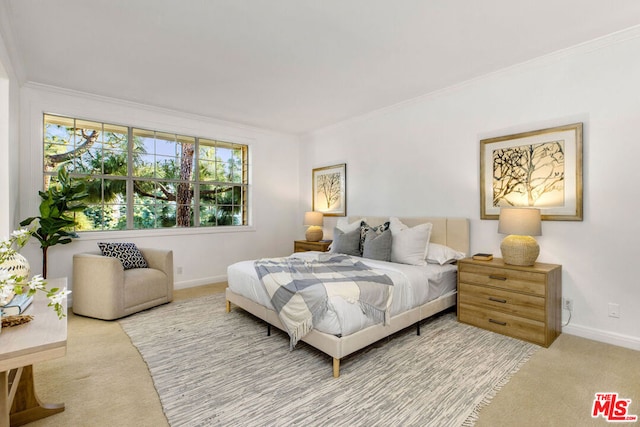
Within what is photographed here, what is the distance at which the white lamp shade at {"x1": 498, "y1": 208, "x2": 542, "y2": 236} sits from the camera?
276cm

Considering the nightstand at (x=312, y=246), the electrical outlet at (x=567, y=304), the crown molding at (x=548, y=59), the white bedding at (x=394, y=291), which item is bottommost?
the electrical outlet at (x=567, y=304)

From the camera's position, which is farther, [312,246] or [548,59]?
[312,246]

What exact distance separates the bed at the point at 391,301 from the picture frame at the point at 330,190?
1.29m

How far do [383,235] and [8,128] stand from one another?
3948mm

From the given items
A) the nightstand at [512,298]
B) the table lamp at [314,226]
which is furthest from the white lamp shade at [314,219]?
the nightstand at [512,298]

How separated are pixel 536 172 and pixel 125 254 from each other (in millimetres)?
4643

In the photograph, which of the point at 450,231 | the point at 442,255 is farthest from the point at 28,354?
the point at 450,231

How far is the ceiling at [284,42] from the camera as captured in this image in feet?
7.45

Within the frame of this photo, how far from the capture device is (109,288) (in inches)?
128

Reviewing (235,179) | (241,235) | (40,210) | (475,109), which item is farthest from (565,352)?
(40,210)

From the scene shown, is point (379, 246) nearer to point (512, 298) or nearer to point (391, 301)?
point (391, 301)

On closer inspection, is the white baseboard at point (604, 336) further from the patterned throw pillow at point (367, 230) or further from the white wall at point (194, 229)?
the white wall at point (194, 229)

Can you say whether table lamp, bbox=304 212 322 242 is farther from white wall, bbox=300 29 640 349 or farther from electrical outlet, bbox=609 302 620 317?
electrical outlet, bbox=609 302 620 317
